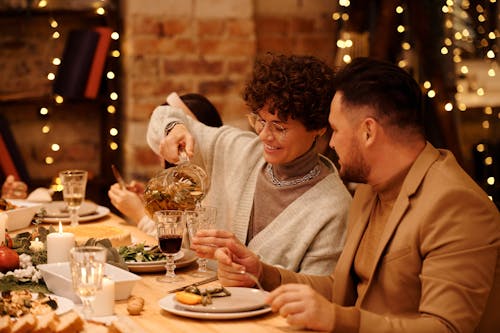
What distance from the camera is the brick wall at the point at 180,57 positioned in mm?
4254

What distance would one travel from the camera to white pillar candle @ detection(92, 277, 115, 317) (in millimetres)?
1862

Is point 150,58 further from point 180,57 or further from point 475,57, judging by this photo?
point 475,57

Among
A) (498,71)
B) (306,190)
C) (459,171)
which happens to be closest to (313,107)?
(306,190)

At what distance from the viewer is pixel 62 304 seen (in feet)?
6.24

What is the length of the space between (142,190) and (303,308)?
5.30 ft

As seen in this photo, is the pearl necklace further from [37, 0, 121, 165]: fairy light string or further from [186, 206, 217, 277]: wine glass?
[37, 0, 121, 165]: fairy light string

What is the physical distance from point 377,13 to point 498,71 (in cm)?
72

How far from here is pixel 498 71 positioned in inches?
159

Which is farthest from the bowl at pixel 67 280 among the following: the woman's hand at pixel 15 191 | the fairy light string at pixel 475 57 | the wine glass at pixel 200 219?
the fairy light string at pixel 475 57

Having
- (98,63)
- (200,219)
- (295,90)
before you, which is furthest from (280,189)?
(98,63)

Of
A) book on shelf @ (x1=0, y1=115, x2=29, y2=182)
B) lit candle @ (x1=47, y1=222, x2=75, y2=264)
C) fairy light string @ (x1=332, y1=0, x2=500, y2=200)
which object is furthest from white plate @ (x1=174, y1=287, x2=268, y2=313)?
book on shelf @ (x1=0, y1=115, x2=29, y2=182)

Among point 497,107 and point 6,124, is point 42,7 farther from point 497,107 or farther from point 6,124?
point 497,107

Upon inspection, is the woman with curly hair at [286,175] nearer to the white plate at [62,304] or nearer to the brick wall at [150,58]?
the white plate at [62,304]

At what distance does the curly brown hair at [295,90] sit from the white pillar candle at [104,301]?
84 centimetres
